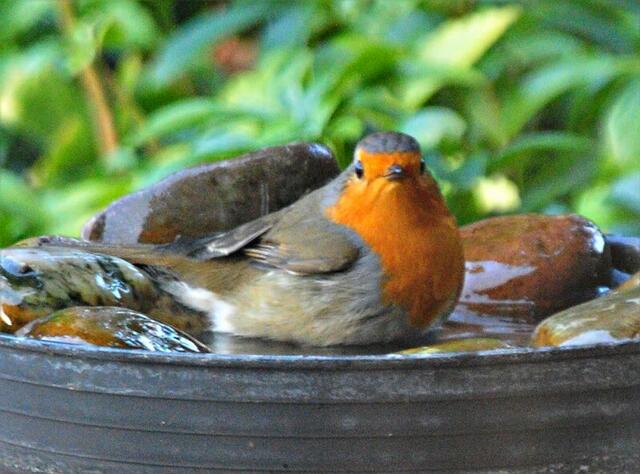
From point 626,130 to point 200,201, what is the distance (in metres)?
2.19

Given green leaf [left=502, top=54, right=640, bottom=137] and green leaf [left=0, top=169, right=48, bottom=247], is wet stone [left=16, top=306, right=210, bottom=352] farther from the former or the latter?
green leaf [left=502, top=54, right=640, bottom=137]

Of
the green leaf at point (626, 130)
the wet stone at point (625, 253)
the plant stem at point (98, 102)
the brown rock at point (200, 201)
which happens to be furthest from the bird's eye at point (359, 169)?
the plant stem at point (98, 102)

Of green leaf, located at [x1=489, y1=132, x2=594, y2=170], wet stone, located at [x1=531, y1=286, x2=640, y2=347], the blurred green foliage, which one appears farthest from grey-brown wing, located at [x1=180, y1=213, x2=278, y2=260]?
green leaf, located at [x1=489, y1=132, x2=594, y2=170]

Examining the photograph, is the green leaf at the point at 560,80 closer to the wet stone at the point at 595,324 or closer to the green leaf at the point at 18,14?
the green leaf at the point at 18,14

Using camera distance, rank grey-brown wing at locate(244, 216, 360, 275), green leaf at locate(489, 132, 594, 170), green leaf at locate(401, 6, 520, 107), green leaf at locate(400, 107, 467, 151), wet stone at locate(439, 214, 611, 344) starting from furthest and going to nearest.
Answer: green leaf at locate(401, 6, 520, 107)
green leaf at locate(489, 132, 594, 170)
green leaf at locate(400, 107, 467, 151)
wet stone at locate(439, 214, 611, 344)
grey-brown wing at locate(244, 216, 360, 275)

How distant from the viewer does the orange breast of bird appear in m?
2.40

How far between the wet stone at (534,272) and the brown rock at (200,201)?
18.8 inches

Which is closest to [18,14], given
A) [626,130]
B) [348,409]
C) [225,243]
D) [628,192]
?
[626,130]

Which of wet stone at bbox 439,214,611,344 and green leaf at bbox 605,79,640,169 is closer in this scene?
wet stone at bbox 439,214,611,344

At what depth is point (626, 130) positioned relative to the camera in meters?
4.44

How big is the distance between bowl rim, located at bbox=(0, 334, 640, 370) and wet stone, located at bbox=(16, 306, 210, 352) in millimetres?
140

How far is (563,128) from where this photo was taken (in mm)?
5660

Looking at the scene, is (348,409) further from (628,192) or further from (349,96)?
(349,96)

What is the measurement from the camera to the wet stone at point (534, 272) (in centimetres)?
266
